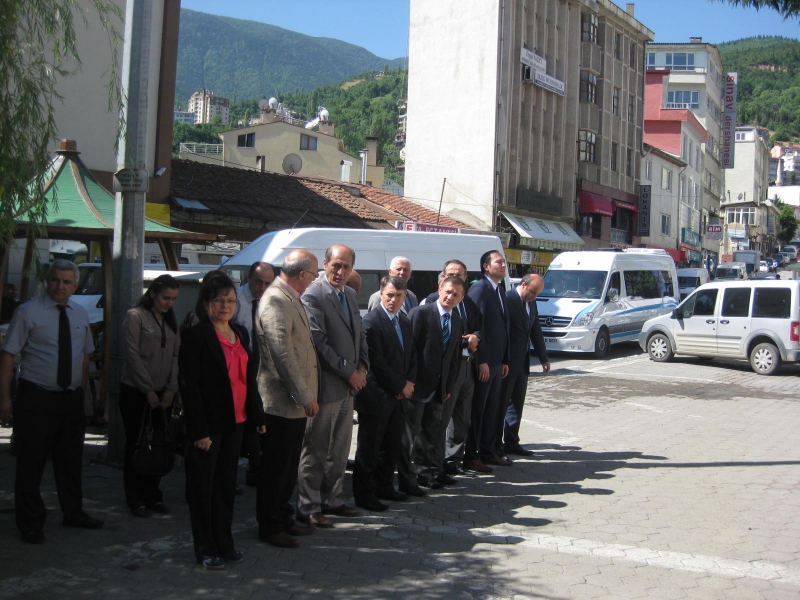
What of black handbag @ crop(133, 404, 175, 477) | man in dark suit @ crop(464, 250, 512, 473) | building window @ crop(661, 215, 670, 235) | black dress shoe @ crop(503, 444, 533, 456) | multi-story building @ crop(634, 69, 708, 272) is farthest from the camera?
multi-story building @ crop(634, 69, 708, 272)

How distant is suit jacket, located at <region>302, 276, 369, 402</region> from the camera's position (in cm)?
597

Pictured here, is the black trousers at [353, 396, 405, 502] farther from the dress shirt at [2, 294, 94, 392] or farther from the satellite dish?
the satellite dish

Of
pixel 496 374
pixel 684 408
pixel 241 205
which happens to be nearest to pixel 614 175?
pixel 241 205

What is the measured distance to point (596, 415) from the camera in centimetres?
1193

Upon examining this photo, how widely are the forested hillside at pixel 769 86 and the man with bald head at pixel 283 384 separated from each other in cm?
18027

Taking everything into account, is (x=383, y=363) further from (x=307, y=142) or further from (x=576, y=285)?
(x=307, y=142)

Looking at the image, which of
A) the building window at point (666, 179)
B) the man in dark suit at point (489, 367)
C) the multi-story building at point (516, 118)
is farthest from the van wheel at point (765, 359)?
the building window at point (666, 179)

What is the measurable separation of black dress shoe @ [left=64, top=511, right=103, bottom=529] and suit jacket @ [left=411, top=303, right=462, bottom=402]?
2.69 metres

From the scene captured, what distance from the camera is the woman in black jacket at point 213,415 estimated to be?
510 centimetres

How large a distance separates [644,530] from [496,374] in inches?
94.1

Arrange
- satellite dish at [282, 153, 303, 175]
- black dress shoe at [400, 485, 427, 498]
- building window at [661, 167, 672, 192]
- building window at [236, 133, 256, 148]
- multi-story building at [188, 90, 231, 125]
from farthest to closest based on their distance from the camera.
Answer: multi-story building at [188, 90, 231, 125] < building window at [661, 167, 672, 192] < building window at [236, 133, 256, 148] < satellite dish at [282, 153, 303, 175] < black dress shoe at [400, 485, 427, 498]

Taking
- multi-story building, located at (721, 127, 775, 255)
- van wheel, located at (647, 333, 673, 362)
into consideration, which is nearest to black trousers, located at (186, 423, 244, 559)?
van wheel, located at (647, 333, 673, 362)

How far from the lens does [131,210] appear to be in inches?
307

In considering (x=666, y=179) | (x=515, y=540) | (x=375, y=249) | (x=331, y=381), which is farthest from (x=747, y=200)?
(x=331, y=381)
